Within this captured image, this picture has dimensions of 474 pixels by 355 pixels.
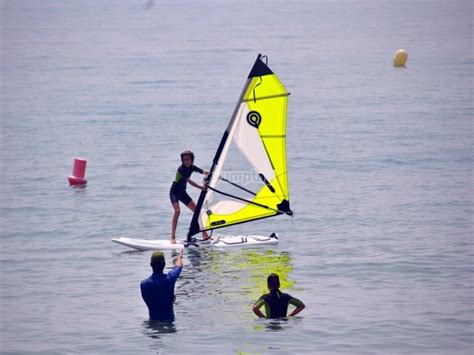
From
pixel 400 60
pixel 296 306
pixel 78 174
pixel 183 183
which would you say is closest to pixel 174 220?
pixel 183 183

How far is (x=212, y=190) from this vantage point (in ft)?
100

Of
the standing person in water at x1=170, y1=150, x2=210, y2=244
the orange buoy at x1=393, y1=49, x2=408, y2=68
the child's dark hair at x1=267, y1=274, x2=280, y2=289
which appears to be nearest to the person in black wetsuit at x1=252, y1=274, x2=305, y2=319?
the child's dark hair at x1=267, y1=274, x2=280, y2=289

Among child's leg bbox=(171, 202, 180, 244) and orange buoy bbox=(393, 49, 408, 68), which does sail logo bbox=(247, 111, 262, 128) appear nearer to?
child's leg bbox=(171, 202, 180, 244)

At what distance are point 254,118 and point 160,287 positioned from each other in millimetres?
9595

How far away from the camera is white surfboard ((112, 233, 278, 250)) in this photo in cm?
3061

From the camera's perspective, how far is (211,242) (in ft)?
101

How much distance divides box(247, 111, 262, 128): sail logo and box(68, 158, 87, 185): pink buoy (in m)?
14.3

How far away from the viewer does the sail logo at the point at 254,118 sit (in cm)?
3017

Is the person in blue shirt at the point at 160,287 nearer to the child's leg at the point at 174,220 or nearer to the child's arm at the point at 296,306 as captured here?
the child's arm at the point at 296,306

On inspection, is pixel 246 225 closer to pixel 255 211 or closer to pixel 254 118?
pixel 255 211

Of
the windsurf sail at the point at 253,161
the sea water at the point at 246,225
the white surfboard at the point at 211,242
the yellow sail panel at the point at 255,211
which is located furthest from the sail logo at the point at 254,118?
the sea water at the point at 246,225

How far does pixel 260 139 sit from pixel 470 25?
112 metres

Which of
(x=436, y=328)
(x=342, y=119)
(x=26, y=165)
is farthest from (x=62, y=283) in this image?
(x=342, y=119)

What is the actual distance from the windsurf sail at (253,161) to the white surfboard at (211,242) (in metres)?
0.39
